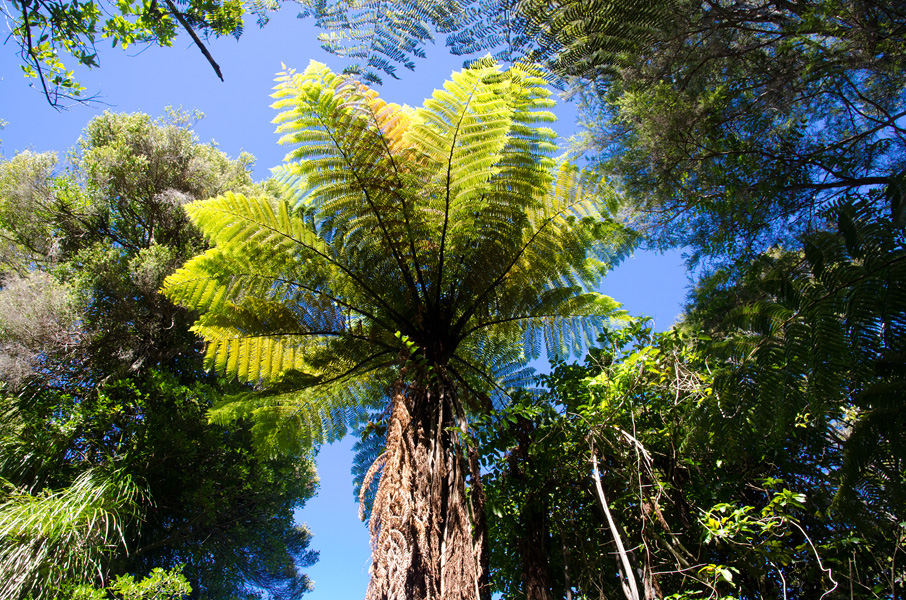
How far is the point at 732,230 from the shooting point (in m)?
4.64

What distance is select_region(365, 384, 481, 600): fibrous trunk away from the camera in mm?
1677

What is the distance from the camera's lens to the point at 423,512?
184cm

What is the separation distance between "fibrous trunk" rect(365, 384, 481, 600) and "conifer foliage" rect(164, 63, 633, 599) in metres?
0.03

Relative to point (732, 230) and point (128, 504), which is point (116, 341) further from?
point (732, 230)

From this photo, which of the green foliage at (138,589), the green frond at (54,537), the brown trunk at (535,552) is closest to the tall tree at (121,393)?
the green frond at (54,537)

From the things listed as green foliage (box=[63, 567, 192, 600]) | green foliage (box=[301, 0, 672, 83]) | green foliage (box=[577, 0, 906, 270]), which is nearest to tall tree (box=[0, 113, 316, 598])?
green foliage (box=[63, 567, 192, 600])

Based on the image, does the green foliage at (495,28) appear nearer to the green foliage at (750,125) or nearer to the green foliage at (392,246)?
the green foliage at (392,246)

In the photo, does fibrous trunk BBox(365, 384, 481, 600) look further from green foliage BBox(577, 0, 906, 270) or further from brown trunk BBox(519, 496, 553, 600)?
green foliage BBox(577, 0, 906, 270)

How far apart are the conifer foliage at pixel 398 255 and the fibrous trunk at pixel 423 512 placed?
0.03 m

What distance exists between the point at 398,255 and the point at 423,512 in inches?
59.5

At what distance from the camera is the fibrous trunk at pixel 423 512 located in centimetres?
168

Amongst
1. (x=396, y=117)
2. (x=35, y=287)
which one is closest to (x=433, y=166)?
(x=396, y=117)

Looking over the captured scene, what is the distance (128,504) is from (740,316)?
5615mm

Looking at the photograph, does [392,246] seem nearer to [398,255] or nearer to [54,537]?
[398,255]
